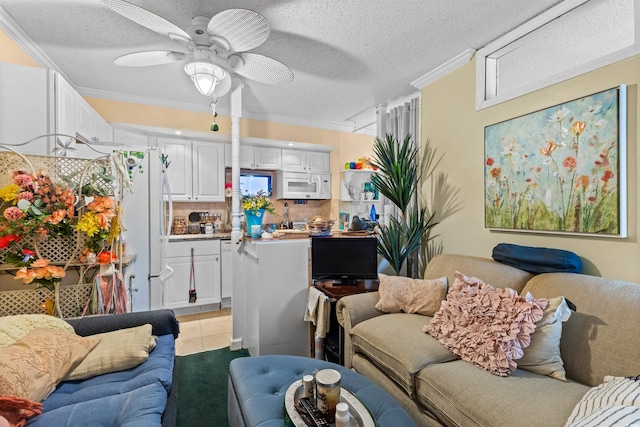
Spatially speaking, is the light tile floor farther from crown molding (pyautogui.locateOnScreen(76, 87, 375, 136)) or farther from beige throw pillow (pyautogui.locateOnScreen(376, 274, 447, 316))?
crown molding (pyautogui.locateOnScreen(76, 87, 375, 136))

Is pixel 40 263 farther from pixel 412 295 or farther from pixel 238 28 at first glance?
pixel 412 295

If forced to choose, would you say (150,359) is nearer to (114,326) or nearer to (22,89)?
(114,326)

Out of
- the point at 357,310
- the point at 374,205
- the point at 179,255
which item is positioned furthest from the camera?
the point at 374,205

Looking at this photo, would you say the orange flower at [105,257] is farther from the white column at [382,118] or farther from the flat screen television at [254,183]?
the white column at [382,118]

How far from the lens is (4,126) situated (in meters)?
1.91

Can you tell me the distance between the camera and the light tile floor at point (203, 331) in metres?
2.86

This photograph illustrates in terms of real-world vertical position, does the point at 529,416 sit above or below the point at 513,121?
below

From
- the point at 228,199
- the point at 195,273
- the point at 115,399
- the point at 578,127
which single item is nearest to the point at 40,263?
the point at 115,399

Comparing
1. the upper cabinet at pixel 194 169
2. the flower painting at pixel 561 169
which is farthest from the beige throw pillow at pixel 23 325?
the flower painting at pixel 561 169

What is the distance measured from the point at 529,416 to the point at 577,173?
1.43 metres

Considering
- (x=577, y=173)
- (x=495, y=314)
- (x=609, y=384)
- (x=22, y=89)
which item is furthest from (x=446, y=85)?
(x=22, y=89)

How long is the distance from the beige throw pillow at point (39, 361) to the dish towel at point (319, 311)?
142 centimetres

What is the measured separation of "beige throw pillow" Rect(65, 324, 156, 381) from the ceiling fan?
168 cm

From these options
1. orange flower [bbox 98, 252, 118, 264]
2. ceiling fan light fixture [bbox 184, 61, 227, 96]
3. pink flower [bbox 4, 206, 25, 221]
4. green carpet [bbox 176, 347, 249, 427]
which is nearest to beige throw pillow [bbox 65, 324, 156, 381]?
orange flower [bbox 98, 252, 118, 264]
